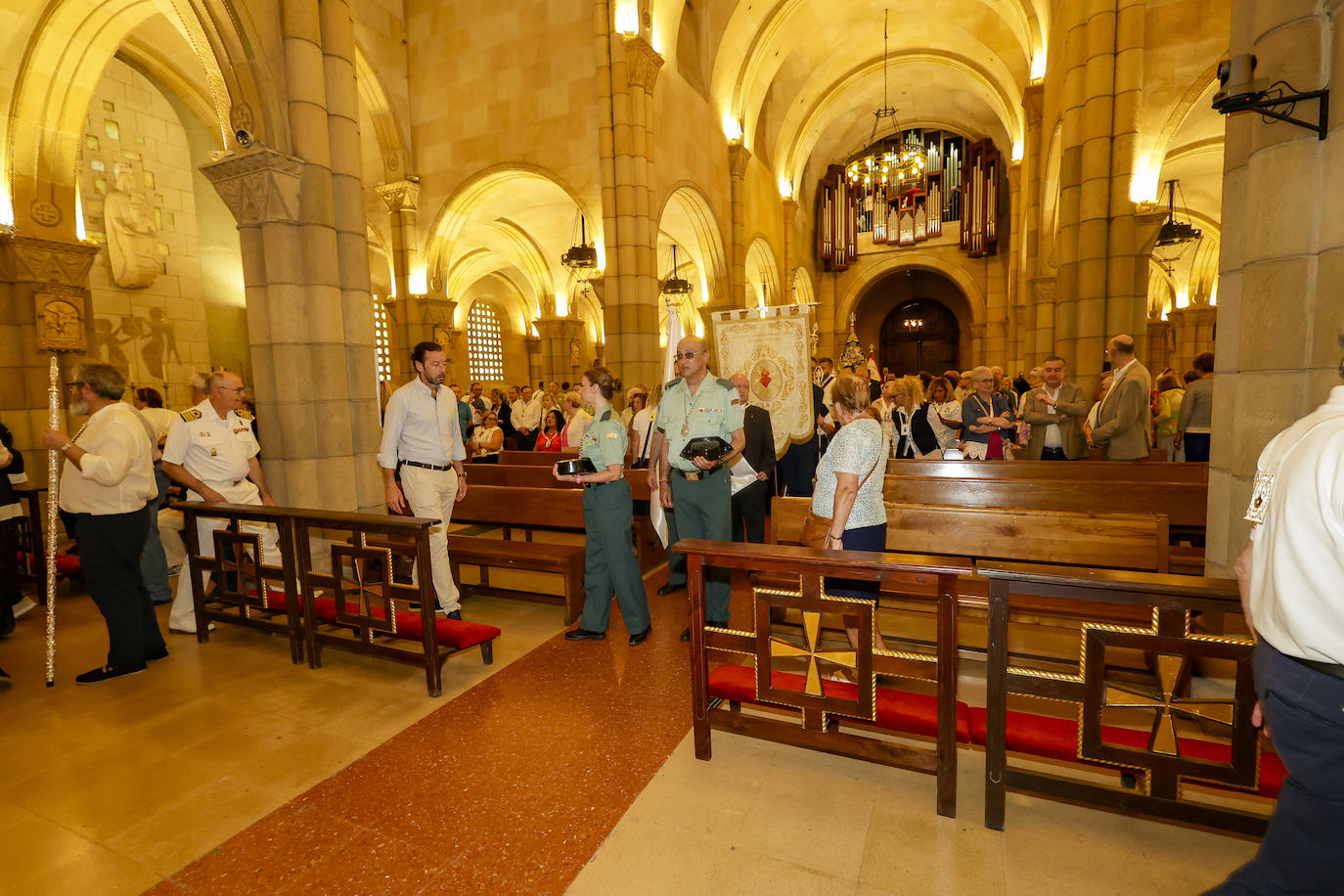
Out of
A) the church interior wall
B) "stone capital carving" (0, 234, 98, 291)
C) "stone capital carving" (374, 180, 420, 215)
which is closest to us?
"stone capital carving" (0, 234, 98, 291)

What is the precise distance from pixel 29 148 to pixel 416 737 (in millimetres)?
9155

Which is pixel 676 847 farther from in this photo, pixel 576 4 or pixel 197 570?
pixel 576 4

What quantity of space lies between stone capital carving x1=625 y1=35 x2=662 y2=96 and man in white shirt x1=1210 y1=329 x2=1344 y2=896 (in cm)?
1073

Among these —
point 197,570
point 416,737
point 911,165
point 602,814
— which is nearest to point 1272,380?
point 602,814

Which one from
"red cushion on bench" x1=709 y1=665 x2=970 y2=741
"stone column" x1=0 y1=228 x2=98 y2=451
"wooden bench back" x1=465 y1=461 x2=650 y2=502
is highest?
"stone column" x1=0 y1=228 x2=98 y2=451

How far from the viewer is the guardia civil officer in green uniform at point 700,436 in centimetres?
402

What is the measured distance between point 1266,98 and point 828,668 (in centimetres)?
302

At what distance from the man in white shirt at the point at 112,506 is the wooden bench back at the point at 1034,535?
183 inches

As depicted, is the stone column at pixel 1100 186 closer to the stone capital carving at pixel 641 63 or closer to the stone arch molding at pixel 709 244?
the stone capital carving at pixel 641 63

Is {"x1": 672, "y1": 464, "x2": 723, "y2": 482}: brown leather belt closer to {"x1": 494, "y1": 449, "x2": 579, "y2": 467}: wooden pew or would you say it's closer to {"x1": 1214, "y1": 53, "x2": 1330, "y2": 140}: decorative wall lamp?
{"x1": 1214, "y1": 53, "x2": 1330, "y2": 140}: decorative wall lamp

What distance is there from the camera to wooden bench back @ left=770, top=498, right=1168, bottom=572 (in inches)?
141

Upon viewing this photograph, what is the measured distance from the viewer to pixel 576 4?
10727 mm

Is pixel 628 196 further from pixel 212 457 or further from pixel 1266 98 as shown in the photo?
pixel 1266 98

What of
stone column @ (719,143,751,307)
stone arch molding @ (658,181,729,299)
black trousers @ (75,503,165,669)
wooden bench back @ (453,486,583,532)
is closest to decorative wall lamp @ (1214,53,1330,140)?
wooden bench back @ (453,486,583,532)
